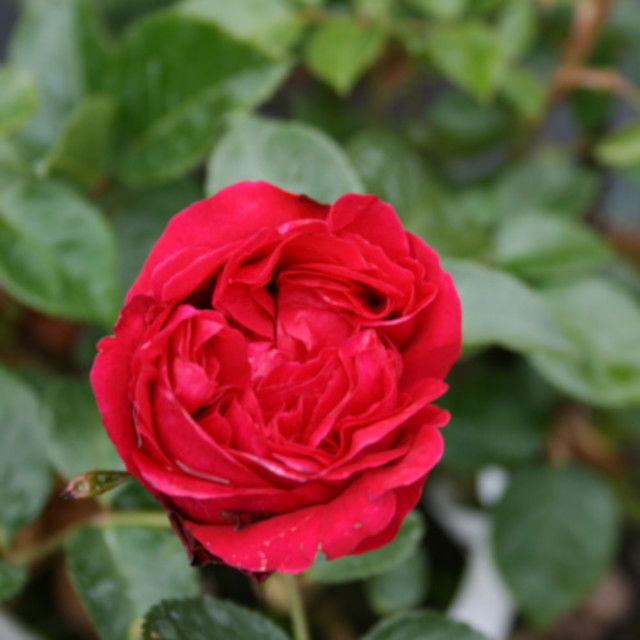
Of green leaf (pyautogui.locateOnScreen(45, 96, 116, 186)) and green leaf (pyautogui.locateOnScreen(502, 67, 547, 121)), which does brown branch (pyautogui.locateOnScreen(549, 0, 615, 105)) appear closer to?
green leaf (pyautogui.locateOnScreen(502, 67, 547, 121))

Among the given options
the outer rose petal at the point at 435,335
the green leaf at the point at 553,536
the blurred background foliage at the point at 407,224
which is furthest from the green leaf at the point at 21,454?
the green leaf at the point at 553,536

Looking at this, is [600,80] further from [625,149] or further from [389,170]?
[389,170]

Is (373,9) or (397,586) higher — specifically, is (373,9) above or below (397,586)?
above

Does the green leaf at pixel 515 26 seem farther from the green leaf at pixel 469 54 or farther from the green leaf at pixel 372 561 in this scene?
the green leaf at pixel 372 561

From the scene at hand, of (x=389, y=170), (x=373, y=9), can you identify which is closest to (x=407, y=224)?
(x=389, y=170)

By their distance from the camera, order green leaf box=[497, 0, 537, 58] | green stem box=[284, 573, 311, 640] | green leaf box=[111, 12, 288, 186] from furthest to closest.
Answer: green leaf box=[497, 0, 537, 58] < green leaf box=[111, 12, 288, 186] < green stem box=[284, 573, 311, 640]

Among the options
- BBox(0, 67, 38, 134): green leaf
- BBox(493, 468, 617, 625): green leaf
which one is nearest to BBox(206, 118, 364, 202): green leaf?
BBox(0, 67, 38, 134): green leaf
